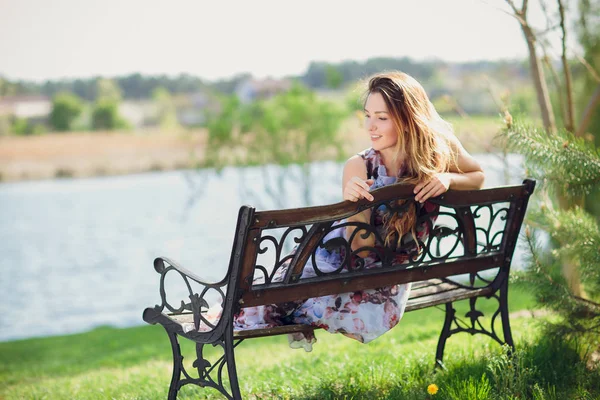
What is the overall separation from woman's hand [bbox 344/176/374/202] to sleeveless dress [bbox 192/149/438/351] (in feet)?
0.77

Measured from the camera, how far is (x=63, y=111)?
32656 mm

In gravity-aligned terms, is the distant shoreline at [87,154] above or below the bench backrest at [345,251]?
below

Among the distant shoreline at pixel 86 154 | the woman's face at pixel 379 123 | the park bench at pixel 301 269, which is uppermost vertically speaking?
the woman's face at pixel 379 123

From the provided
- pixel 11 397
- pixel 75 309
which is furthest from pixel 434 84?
pixel 11 397

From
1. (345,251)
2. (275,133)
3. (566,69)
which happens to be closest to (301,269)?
(345,251)

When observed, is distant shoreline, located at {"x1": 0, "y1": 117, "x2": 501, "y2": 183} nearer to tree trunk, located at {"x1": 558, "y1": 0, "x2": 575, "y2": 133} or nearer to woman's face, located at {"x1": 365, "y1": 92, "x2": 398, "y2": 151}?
tree trunk, located at {"x1": 558, "y1": 0, "x2": 575, "y2": 133}

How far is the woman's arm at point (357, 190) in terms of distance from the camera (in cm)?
228

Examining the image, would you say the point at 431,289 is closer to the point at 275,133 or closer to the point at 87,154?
the point at 275,133

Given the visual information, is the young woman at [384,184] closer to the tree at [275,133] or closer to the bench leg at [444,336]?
the bench leg at [444,336]

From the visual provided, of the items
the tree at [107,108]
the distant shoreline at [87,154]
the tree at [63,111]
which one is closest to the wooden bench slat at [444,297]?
the distant shoreline at [87,154]

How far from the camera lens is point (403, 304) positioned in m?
2.59

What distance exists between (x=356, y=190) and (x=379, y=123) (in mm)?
346

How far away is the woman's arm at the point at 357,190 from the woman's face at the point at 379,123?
0.37 feet

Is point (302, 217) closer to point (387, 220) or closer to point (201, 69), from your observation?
point (387, 220)
